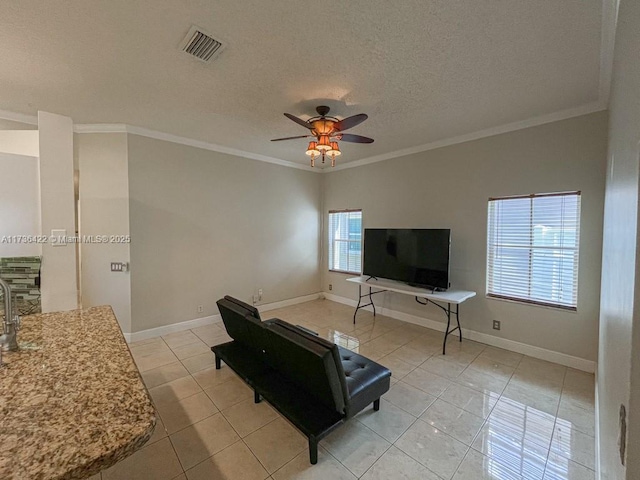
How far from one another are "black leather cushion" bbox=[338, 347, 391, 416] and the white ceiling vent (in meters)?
2.74

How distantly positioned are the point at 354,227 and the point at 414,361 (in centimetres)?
288

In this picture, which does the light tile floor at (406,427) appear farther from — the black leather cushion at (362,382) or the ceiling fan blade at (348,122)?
the ceiling fan blade at (348,122)

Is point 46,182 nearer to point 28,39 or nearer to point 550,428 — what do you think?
point 28,39

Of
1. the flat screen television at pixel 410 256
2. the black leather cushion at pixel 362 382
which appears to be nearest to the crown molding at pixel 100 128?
the flat screen television at pixel 410 256

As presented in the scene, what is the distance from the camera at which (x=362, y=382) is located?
2.16m

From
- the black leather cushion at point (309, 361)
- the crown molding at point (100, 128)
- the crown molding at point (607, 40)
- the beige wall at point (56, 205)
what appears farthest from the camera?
the crown molding at point (100, 128)

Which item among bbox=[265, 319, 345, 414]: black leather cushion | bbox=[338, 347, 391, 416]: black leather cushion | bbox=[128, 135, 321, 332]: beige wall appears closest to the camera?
bbox=[265, 319, 345, 414]: black leather cushion

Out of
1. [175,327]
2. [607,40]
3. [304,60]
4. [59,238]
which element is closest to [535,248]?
[607,40]

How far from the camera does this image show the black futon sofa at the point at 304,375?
1834 mm

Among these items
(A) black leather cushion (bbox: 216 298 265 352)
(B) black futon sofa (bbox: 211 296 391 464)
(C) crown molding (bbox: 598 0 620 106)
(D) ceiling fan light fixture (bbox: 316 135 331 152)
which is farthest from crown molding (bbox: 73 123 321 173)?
(C) crown molding (bbox: 598 0 620 106)

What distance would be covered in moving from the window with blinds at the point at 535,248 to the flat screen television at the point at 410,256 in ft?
2.09

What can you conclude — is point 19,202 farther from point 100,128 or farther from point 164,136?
point 164,136

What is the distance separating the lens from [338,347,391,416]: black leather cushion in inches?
80.7

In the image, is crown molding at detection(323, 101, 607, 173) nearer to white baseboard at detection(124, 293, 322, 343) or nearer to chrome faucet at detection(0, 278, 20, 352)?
white baseboard at detection(124, 293, 322, 343)
